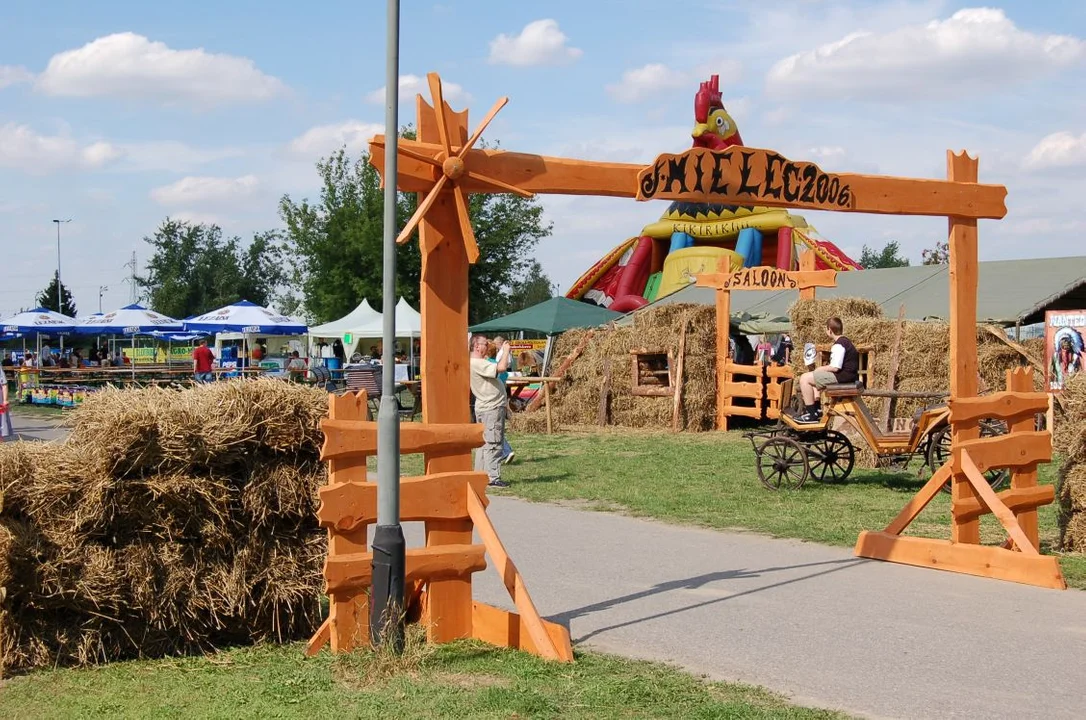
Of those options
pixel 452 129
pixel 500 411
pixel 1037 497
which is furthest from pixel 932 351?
pixel 452 129

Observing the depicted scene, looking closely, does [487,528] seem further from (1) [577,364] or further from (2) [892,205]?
(1) [577,364]

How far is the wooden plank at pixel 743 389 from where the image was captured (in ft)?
72.4

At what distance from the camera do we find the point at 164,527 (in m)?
6.28

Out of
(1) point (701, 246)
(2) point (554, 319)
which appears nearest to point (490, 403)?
(2) point (554, 319)

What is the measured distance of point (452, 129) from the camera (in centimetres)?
671

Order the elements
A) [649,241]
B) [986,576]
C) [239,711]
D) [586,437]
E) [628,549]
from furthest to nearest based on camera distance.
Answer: [649,241], [586,437], [628,549], [986,576], [239,711]

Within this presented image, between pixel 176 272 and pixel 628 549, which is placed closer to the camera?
pixel 628 549

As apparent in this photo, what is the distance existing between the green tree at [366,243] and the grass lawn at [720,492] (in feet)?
92.3

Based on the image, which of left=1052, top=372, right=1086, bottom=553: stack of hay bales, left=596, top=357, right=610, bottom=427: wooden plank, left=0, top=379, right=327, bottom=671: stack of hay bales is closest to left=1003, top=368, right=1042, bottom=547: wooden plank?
left=1052, top=372, right=1086, bottom=553: stack of hay bales

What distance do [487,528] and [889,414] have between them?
13007mm

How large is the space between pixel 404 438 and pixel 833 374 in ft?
28.5

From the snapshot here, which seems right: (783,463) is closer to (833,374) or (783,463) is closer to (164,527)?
(833,374)

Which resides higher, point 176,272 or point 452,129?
point 176,272

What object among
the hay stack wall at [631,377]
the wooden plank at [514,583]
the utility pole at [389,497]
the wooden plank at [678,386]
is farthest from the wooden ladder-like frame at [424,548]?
the hay stack wall at [631,377]
